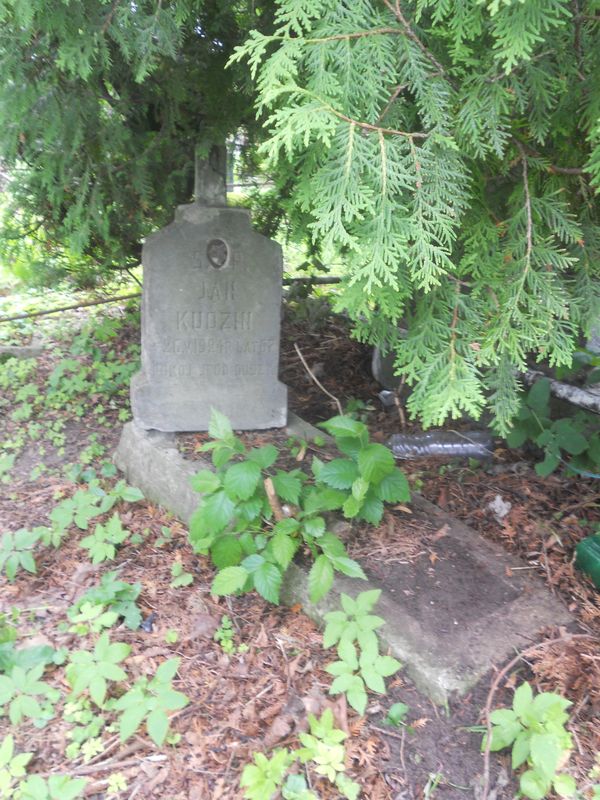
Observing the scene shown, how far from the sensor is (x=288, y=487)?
266 cm

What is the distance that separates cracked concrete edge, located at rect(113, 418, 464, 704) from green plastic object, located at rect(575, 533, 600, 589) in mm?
890

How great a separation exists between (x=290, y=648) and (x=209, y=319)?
5.95 ft

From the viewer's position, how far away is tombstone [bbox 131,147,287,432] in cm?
339

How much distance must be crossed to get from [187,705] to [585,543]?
5.77ft

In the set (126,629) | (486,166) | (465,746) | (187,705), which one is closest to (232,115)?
(486,166)

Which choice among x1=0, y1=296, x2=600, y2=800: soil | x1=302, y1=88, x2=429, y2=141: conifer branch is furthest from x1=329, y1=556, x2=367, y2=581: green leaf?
x1=302, y1=88, x2=429, y2=141: conifer branch

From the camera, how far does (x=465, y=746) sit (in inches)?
80.5

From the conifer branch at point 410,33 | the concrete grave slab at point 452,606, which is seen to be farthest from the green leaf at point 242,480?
the conifer branch at point 410,33

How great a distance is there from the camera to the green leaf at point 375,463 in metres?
2.57

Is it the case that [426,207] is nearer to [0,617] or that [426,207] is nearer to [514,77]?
[514,77]

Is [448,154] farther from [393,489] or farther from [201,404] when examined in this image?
[201,404]

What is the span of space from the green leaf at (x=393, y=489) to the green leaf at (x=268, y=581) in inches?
20.8

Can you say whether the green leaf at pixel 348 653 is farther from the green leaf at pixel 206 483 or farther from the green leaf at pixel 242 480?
the green leaf at pixel 206 483

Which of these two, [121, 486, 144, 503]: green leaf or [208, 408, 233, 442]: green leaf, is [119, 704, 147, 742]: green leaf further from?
[121, 486, 144, 503]: green leaf
